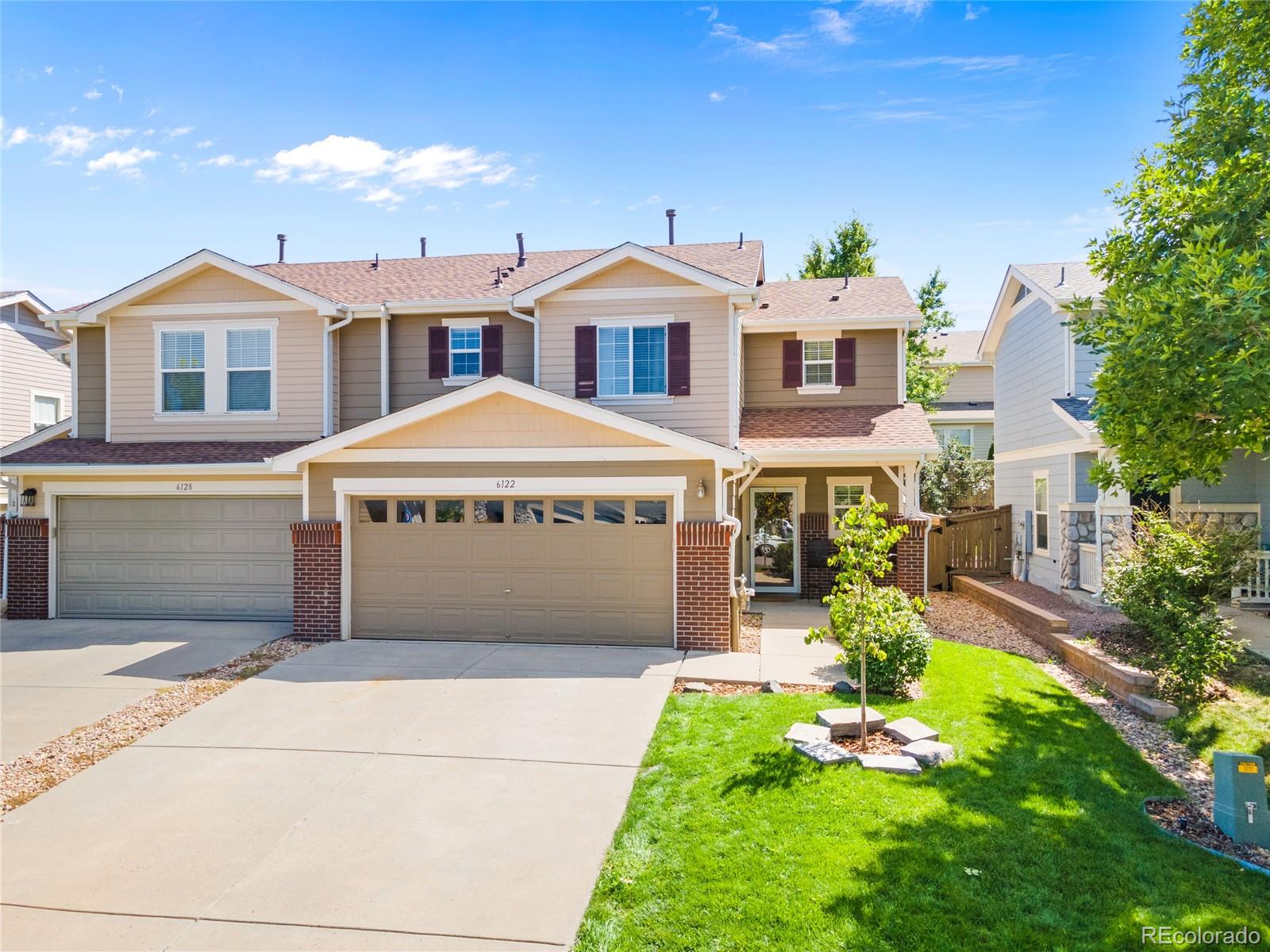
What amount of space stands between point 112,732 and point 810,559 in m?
11.8

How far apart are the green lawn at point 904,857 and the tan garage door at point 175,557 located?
871 centimetres

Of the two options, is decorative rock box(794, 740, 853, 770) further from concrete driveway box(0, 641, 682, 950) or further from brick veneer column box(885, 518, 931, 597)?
brick veneer column box(885, 518, 931, 597)

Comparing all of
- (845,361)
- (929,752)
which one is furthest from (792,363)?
(929,752)

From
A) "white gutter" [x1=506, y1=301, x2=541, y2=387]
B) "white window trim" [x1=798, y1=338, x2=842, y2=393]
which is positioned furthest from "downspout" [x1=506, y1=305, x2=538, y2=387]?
"white window trim" [x1=798, y1=338, x2=842, y2=393]

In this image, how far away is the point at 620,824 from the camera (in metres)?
5.55

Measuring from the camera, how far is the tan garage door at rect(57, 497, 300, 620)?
12945 mm

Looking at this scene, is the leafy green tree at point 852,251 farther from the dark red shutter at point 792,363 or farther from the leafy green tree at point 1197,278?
the leafy green tree at point 1197,278

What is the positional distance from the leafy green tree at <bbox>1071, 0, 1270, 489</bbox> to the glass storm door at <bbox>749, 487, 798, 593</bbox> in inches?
302

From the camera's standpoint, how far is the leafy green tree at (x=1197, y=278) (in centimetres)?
627

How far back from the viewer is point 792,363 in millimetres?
15617

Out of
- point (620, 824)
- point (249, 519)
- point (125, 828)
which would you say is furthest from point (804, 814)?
point (249, 519)

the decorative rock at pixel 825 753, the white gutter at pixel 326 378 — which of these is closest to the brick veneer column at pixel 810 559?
the decorative rock at pixel 825 753

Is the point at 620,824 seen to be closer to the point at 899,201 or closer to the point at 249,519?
the point at 249,519

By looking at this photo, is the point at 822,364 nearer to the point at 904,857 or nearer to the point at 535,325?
the point at 535,325
